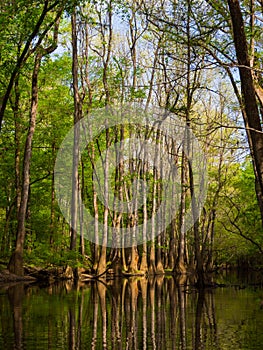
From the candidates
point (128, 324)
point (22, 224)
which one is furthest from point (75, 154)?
point (128, 324)

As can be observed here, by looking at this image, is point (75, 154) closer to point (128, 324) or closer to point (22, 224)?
point (22, 224)

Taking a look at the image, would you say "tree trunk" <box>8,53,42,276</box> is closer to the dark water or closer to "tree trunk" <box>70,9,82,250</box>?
"tree trunk" <box>70,9,82,250</box>

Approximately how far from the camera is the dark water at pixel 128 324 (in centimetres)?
734

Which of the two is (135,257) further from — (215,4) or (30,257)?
(215,4)

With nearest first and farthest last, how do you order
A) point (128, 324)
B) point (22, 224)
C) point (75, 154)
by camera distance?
point (128, 324) < point (22, 224) < point (75, 154)

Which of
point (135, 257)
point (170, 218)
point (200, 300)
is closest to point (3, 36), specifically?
point (200, 300)

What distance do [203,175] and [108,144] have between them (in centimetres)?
775

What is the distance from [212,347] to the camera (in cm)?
702

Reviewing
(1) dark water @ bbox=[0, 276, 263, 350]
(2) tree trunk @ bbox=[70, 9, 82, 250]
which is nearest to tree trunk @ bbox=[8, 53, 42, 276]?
(2) tree trunk @ bbox=[70, 9, 82, 250]

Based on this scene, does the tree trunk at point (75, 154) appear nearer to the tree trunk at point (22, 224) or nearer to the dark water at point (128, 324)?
the tree trunk at point (22, 224)

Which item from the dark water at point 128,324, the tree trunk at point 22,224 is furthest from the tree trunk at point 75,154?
the dark water at point 128,324

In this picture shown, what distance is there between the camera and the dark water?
734cm

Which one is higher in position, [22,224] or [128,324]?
[22,224]

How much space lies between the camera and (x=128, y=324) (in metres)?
9.53
